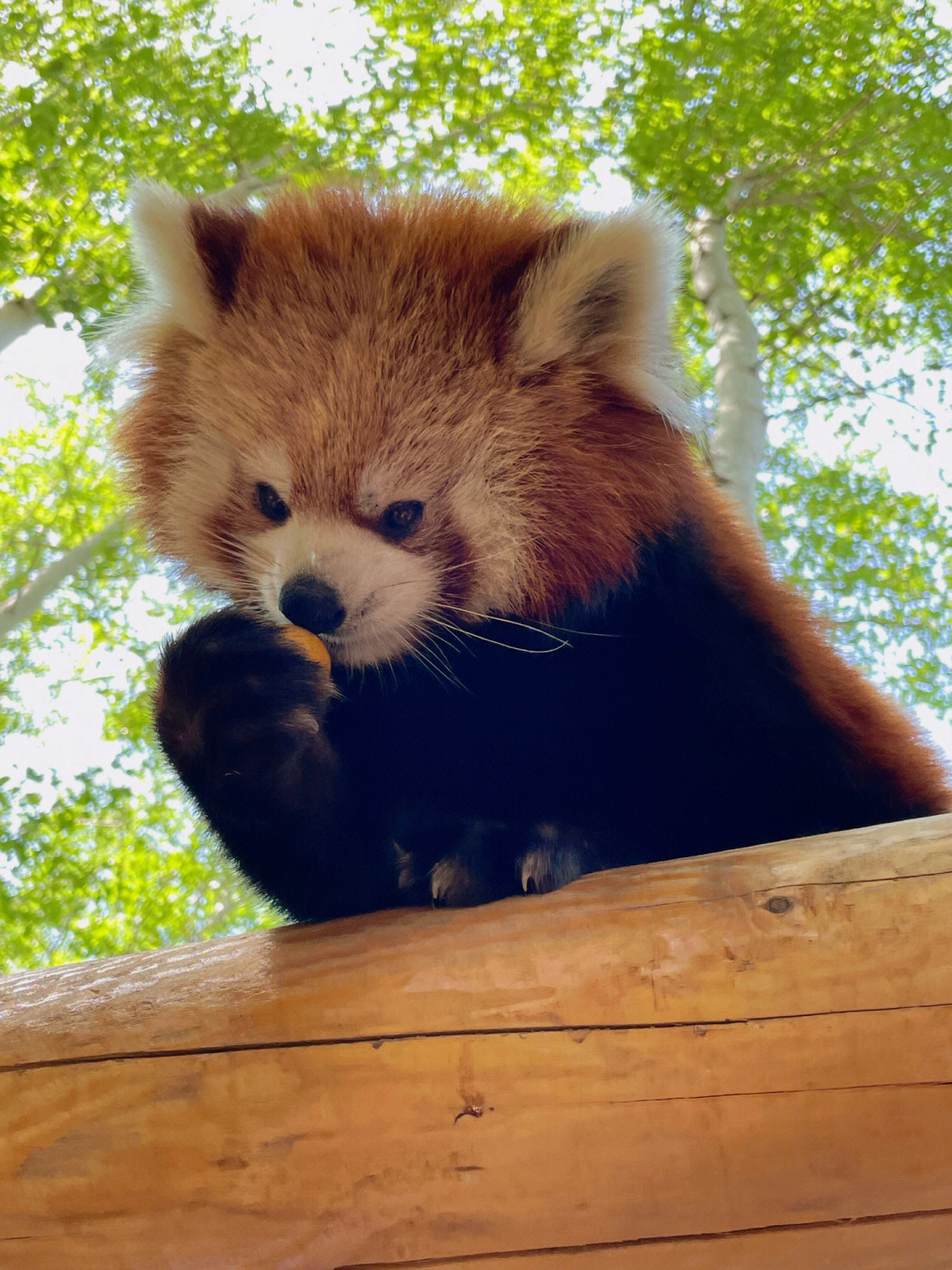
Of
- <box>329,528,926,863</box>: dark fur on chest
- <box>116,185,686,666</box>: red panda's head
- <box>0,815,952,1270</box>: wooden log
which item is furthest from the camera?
<box>329,528,926,863</box>: dark fur on chest

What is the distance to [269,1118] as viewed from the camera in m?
1.01

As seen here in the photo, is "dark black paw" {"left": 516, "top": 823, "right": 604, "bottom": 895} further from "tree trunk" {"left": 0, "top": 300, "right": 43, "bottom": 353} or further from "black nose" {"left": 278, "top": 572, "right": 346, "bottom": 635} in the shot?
"tree trunk" {"left": 0, "top": 300, "right": 43, "bottom": 353}

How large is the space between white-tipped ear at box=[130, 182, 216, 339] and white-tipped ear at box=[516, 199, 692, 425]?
1.34 ft

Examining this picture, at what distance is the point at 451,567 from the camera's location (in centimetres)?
126

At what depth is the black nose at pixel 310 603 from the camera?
3.82 feet

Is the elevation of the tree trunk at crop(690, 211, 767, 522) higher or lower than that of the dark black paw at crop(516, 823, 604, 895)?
higher

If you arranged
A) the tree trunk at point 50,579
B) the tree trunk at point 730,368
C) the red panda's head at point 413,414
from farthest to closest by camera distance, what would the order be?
the tree trunk at point 50,579 < the tree trunk at point 730,368 < the red panda's head at point 413,414

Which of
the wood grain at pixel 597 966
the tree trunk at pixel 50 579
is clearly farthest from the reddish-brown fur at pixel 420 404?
the tree trunk at pixel 50 579

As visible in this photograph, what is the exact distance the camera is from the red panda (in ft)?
3.87

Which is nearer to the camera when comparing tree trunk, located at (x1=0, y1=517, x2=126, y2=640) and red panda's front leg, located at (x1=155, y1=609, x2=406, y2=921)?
red panda's front leg, located at (x1=155, y1=609, x2=406, y2=921)

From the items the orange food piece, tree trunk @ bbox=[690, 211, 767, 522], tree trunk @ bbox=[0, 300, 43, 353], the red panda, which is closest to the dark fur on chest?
the red panda

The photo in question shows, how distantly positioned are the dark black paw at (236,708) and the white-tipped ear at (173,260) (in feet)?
1.47

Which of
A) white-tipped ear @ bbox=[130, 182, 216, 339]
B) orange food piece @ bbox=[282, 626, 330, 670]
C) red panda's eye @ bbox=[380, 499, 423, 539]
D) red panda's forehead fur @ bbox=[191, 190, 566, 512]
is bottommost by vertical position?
orange food piece @ bbox=[282, 626, 330, 670]

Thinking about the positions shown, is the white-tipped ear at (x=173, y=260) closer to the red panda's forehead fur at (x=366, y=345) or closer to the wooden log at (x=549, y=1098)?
the red panda's forehead fur at (x=366, y=345)
